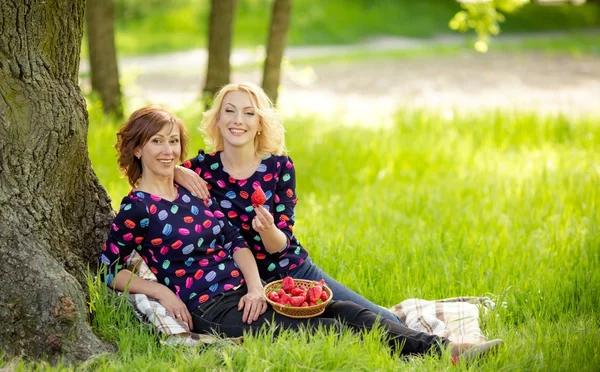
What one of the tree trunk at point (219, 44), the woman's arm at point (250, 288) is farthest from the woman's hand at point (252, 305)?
the tree trunk at point (219, 44)

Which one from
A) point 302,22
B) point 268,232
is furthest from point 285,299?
point 302,22

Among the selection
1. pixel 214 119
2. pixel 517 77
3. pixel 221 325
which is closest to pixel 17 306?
pixel 221 325

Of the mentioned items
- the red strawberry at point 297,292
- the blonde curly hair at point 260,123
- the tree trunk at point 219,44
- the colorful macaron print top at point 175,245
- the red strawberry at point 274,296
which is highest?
the tree trunk at point 219,44

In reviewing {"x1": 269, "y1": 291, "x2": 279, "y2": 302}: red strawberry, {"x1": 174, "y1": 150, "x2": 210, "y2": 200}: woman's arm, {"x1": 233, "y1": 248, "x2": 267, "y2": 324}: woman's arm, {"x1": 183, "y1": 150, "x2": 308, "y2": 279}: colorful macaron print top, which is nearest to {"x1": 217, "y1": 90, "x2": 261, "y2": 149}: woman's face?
{"x1": 183, "y1": 150, "x2": 308, "y2": 279}: colorful macaron print top

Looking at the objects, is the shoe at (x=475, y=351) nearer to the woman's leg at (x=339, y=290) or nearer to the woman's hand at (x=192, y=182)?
the woman's leg at (x=339, y=290)

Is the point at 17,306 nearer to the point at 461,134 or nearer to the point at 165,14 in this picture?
the point at 461,134

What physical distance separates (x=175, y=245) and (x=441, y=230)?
7.76ft

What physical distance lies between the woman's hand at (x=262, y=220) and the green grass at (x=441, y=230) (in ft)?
1.80

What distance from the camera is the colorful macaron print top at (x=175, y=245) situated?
11.8ft

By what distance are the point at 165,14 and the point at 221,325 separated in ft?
62.4

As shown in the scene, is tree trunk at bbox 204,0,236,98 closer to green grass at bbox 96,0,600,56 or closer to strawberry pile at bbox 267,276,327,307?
strawberry pile at bbox 267,276,327,307

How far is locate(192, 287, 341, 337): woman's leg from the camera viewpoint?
3574 mm

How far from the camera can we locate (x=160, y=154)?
368 centimetres

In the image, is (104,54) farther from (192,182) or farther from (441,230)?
(192,182)
